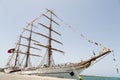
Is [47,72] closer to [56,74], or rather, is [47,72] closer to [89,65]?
[56,74]

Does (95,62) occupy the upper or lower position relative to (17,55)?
lower

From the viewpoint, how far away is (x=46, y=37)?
47.2 m

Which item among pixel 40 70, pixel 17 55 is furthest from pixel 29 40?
pixel 40 70

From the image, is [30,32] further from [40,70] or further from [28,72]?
[40,70]

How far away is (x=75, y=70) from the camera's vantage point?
30.8 metres

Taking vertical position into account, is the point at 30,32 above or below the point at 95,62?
above

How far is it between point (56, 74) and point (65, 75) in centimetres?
275

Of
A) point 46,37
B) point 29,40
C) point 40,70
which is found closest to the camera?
point 40,70

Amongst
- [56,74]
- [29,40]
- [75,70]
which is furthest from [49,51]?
[29,40]

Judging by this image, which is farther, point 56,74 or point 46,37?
point 46,37

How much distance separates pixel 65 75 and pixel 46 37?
18416mm

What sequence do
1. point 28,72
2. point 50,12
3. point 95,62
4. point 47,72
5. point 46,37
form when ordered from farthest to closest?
point 50,12
point 46,37
point 28,72
point 47,72
point 95,62

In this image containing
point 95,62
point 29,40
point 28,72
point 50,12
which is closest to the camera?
point 95,62

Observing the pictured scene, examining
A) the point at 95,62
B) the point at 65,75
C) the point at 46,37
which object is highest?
the point at 46,37
